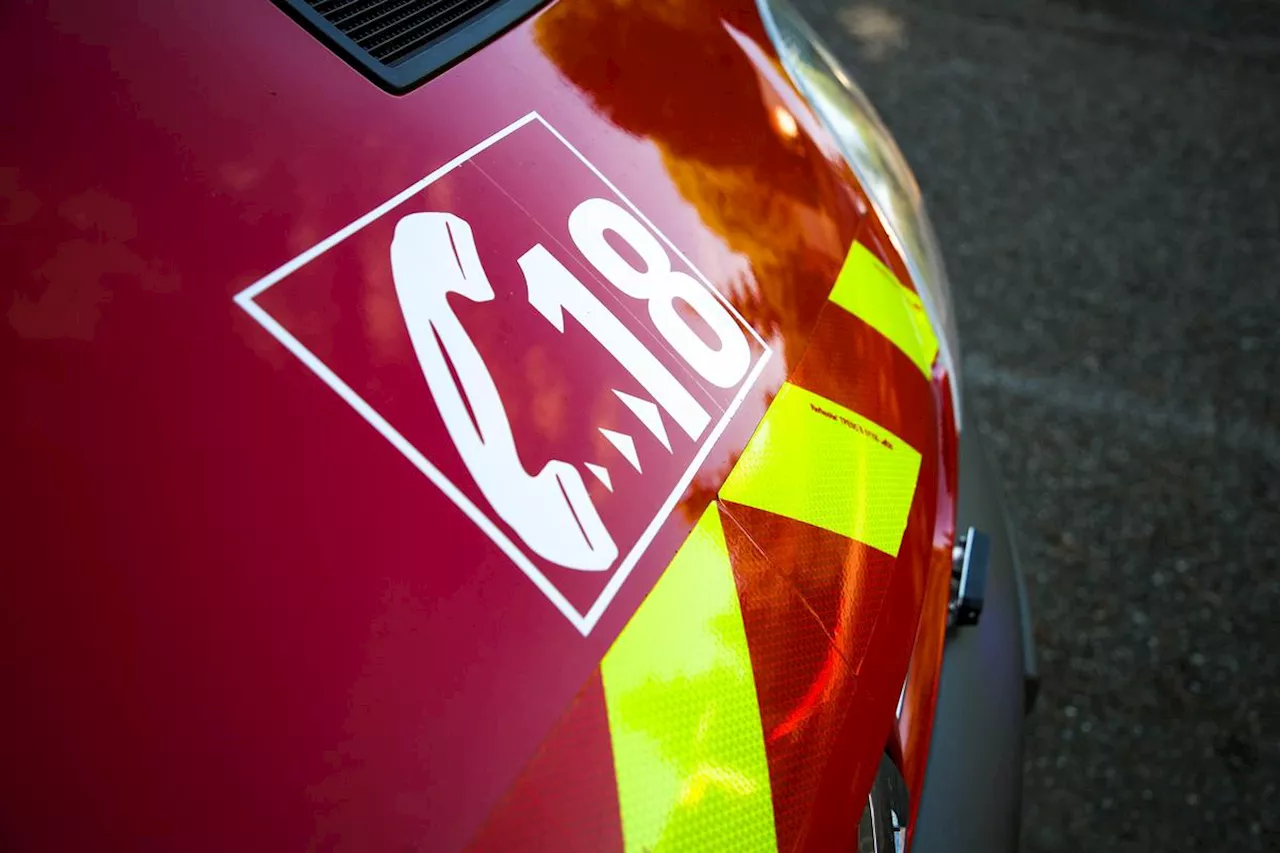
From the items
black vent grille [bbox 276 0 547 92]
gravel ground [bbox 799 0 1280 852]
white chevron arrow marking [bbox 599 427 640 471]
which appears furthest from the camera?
gravel ground [bbox 799 0 1280 852]

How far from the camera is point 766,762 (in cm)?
89

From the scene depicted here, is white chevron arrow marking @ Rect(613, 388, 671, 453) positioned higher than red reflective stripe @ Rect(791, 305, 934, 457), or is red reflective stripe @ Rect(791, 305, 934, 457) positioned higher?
white chevron arrow marking @ Rect(613, 388, 671, 453)

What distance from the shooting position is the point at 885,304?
4.24 feet

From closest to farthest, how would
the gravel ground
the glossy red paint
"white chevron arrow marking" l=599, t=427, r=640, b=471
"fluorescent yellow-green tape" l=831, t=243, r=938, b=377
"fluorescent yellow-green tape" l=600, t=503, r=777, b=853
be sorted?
the glossy red paint
"fluorescent yellow-green tape" l=600, t=503, r=777, b=853
"white chevron arrow marking" l=599, t=427, r=640, b=471
"fluorescent yellow-green tape" l=831, t=243, r=938, b=377
the gravel ground

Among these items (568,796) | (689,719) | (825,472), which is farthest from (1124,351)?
(568,796)

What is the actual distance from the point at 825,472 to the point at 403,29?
0.64m

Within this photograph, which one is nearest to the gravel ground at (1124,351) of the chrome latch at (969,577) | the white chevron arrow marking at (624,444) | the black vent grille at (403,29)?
the chrome latch at (969,577)

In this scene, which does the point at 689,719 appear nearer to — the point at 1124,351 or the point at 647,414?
the point at 647,414

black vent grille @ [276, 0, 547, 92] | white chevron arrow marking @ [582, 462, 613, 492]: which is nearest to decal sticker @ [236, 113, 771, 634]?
white chevron arrow marking @ [582, 462, 613, 492]

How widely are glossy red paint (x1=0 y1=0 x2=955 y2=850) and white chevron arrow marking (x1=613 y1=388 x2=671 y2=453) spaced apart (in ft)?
0.13

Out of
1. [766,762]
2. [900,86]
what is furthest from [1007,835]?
[900,86]

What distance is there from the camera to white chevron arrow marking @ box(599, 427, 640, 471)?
0.93m

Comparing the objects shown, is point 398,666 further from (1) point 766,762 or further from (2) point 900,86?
(2) point 900,86

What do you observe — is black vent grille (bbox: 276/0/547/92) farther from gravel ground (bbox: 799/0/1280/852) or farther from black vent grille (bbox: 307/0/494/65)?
gravel ground (bbox: 799/0/1280/852)
